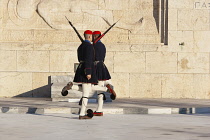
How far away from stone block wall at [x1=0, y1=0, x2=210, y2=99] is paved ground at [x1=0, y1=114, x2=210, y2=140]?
5.11m

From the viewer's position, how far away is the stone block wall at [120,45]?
634 inches

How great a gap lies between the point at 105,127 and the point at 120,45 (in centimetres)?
794

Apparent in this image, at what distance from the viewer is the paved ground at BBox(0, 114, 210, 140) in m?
7.48

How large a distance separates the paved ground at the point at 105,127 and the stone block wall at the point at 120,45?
16.8 feet

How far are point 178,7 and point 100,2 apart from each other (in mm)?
2333

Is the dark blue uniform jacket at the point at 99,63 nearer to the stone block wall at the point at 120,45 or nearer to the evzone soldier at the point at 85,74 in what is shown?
the evzone soldier at the point at 85,74

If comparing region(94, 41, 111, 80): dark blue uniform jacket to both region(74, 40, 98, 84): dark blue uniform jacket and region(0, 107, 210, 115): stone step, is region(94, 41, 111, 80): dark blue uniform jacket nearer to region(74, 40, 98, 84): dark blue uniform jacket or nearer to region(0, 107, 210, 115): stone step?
region(74, 40, 98, 84): dark blue uniform jacket

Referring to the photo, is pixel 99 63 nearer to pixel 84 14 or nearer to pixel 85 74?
pixel 85 74

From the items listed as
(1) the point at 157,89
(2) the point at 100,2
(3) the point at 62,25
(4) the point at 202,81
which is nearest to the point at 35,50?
(3) the point at 62,25

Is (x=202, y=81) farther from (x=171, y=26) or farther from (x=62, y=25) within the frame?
(x=62, y=25)

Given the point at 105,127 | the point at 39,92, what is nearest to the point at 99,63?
the point at 105,127

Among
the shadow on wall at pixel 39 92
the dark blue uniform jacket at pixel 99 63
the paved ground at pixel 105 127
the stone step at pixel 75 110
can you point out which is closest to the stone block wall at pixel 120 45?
the shadow on wall at pixel 39 92

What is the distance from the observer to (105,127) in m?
8.69

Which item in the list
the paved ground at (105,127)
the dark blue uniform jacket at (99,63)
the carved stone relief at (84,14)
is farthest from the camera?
the carved stone relief at (84,14)
